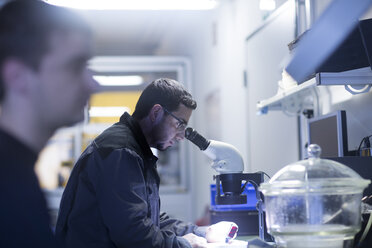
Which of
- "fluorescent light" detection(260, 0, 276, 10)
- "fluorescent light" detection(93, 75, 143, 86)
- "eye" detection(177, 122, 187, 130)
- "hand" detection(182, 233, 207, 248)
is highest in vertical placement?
"fluorescent light" detection(93, 75, 143, 86)

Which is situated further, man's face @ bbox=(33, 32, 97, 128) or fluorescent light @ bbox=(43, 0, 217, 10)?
fluorescent light @ bbox=(43, 0, 217, 10)

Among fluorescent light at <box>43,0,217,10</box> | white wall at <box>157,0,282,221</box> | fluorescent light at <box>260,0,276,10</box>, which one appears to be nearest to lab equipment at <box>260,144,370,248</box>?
fluorescent light at <box>260,0,276,10</box>

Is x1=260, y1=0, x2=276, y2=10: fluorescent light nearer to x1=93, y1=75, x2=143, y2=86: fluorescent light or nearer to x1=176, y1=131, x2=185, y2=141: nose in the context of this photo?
x1=176, y1=131, x2=185, y2=141: nose

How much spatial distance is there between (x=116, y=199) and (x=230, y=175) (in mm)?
444

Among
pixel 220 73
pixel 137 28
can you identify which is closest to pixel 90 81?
pixel 220 73

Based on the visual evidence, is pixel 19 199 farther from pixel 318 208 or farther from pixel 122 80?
pixel 122 80

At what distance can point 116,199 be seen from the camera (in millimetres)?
1697

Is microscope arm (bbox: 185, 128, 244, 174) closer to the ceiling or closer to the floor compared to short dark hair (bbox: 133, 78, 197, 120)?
closer to the floor

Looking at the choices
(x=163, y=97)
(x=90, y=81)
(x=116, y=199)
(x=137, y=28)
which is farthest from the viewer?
(x=137, y=28)

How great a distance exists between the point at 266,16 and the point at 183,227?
5.23 feet

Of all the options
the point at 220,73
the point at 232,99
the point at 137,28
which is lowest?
the point at 232,99

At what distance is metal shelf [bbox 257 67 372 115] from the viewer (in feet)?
5.66

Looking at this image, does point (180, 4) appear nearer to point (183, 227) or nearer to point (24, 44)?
point (183, 227)

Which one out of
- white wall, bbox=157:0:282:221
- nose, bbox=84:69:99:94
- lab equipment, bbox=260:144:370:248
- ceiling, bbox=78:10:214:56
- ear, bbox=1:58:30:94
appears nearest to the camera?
ear, bbox=1:58:30:94
